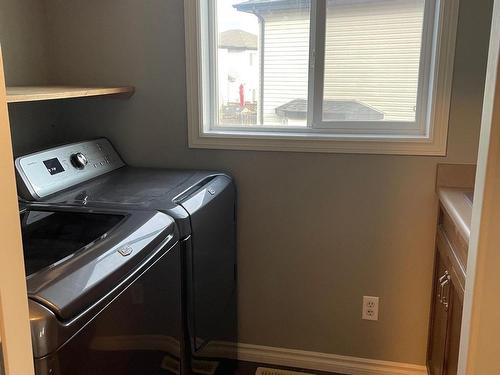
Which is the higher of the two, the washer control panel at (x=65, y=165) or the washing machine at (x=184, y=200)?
the washer control panel at (x=65, y=165)

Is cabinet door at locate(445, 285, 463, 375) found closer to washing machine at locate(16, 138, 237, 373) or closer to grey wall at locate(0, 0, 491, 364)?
grey wall at locate(0, 0, 491, 364)

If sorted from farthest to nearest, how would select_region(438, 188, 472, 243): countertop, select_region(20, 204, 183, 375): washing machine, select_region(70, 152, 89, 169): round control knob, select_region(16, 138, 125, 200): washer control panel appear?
1. select_region(70, 152, 89, 169): round control knob
2. select_region(16, 138, 125, 200): washer control panel
3. select_region(438, 188, 472, 243): countertop
4. select_region(20, 204, 183, 375): washing machine

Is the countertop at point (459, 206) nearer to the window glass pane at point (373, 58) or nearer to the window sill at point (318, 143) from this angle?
the window sill at point (318, 143)

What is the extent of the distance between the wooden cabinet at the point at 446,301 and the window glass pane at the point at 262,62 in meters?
0.82

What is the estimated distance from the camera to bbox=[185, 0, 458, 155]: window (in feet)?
6.45

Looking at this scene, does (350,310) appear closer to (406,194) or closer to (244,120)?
(406,194)

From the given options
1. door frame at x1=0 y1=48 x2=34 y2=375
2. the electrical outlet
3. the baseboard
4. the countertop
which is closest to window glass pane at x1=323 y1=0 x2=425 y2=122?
the countertop

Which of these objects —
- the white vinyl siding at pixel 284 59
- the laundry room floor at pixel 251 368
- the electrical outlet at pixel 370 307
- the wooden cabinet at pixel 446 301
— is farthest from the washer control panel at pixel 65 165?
the wooden cabinet at pixel 446 301

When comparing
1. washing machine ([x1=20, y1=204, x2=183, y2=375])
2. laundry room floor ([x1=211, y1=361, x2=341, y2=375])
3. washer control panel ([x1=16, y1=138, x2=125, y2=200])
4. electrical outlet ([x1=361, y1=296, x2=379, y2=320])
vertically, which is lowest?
laundry room floor ([x1=211, y1=361, x2=341, y2=375])

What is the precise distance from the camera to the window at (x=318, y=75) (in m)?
1.97

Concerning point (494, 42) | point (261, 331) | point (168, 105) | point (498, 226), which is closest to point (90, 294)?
point (498, 226)

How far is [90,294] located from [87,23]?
1.55m

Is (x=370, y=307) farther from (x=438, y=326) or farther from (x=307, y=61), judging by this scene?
Answer: (x=307, y=61)

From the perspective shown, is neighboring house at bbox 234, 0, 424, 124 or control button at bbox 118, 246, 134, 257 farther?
neighboring house at bbox 234, 0, 424, 124
